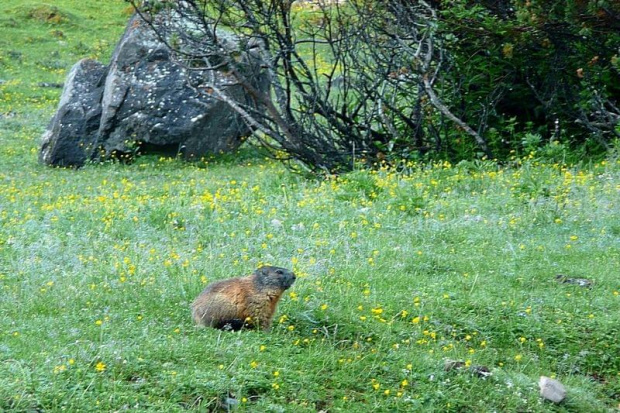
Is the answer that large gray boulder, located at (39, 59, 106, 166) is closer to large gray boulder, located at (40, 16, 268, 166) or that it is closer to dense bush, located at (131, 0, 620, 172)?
large gray boulder, located at (40, 16, 268, 166)

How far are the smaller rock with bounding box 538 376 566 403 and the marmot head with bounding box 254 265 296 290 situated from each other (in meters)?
1.88

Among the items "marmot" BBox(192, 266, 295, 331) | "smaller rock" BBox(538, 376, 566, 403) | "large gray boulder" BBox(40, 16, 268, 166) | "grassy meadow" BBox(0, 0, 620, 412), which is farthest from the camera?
"large gray boulder" BBox(40, 16, 268, 166)

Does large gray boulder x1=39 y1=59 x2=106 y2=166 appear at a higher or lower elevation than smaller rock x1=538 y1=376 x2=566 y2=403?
higher

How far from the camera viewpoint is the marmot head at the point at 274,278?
22.1 ft

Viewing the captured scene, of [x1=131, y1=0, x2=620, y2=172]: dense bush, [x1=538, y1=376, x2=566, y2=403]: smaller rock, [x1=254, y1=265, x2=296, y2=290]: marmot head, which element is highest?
[x1=131, y1=0, x2=620, y2=172]: dense bush

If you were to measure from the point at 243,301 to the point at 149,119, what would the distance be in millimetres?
11084

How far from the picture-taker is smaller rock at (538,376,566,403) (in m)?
6.34

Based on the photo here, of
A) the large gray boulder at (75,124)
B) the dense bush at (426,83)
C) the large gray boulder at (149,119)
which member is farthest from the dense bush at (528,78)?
the large gray boulder at (75,124)

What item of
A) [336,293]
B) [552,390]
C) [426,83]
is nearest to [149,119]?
[426,83]

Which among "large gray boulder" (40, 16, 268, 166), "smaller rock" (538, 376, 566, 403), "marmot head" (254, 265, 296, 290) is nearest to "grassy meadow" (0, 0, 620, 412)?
"smaller rock" (538, 376, 566, 403)

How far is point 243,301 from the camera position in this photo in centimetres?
665

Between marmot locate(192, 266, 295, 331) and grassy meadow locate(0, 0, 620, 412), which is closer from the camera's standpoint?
grassy meadow locate(0, 0, 620, 412)

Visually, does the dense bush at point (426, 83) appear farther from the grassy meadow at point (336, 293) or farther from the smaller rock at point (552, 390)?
the smaller rock at point (552, 390)

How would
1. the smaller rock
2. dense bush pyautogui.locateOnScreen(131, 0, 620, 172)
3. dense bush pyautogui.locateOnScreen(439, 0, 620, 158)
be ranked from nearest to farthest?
the smaller rock < dense bush pyautogui.locateOnScreen(439, 0, 620, 158) < dense bush pyautogui.locateOnScreen(131, 0, 620, 172)
